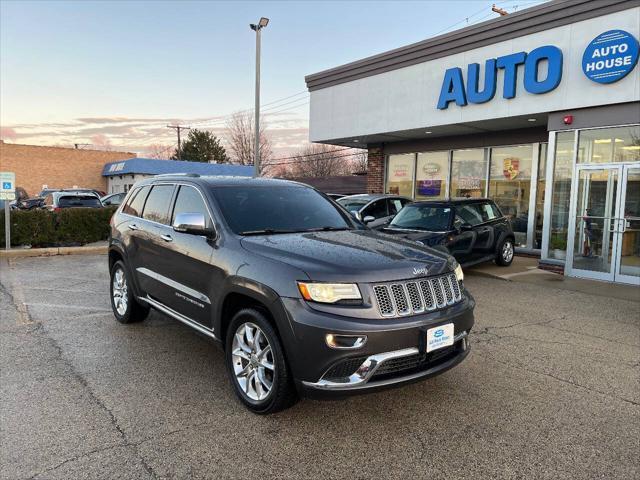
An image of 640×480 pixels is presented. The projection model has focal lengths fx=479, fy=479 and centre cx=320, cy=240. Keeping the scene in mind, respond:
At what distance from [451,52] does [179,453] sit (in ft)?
39.3

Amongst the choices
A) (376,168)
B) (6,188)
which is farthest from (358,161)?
(6,188)

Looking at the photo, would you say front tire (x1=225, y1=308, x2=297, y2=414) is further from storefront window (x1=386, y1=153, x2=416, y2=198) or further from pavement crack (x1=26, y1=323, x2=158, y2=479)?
storefront window (x1=386, y1=153, x2=416, y2=198)

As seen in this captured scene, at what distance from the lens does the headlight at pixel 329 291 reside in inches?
124

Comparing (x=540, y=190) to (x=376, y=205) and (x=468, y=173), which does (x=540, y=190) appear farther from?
(x=376, y=205)

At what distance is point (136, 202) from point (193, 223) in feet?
7.24

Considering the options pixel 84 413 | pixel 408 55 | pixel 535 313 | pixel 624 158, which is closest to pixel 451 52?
pixel 408 55

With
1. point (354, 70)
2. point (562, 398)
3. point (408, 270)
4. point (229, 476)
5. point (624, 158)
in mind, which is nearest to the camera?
point (229, 476)

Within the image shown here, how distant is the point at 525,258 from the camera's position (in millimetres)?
12750

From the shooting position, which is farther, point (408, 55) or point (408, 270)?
point (408, 55)

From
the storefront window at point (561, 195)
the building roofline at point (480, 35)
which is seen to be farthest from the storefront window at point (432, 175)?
the storefront window at point (561, 195)

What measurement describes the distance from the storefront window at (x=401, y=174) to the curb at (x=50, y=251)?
941 cm

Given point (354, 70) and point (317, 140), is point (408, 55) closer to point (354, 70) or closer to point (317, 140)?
point (354, 70)

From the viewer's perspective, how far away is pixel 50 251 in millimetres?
12156

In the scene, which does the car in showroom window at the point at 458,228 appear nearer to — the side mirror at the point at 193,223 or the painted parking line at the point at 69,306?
the painted parking line at the point at 69,306
